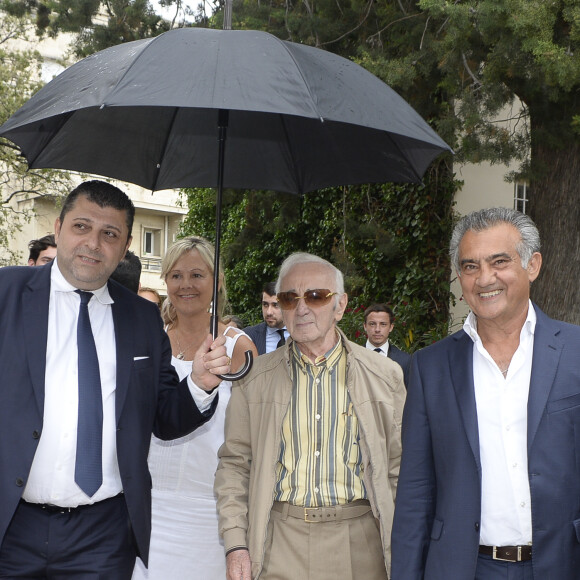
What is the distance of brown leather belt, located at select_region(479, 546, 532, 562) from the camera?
3.10 m

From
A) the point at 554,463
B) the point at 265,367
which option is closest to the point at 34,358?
the point at 265,367

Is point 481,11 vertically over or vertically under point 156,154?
over

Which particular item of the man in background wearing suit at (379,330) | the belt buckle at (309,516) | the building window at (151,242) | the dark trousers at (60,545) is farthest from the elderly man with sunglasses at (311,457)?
the building window at (151,242)

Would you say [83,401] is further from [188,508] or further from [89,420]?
[188,508]

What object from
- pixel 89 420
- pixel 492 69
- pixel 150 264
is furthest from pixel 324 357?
pixel 150 264

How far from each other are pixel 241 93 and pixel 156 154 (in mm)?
1876

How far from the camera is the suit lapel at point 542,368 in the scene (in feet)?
10.2

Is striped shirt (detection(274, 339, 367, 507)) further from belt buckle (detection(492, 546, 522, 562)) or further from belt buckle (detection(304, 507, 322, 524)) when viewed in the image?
belt buckle (detection(492, 546, 522, 562))

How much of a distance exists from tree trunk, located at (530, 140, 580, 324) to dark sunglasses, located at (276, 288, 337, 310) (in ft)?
17.7

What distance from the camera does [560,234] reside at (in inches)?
360

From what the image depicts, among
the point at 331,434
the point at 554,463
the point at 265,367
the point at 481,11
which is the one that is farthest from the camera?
the point at 481,11

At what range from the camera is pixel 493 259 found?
3.34 meters

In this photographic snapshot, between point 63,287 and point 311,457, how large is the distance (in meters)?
1.38

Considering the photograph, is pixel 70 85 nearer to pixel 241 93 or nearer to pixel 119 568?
pixel 241 93
